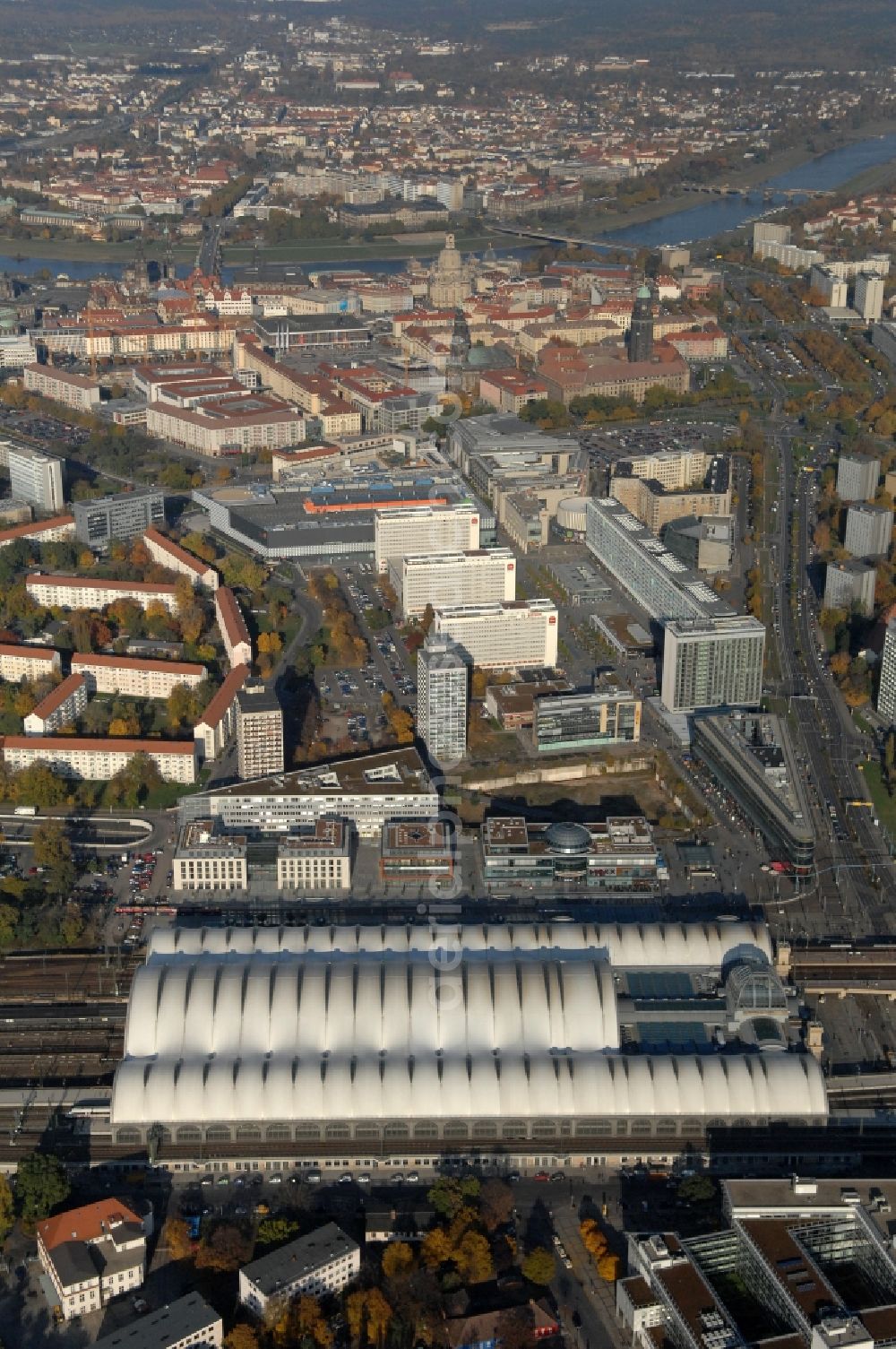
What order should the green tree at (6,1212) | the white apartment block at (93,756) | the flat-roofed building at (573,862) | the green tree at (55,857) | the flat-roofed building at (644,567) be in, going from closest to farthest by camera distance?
the green tree at (6,1212) < the green tree at (55,857) < the flat-roofed building at (573,862) < the white apartment block at (93,756) < the flat-roofed building at (644,567)

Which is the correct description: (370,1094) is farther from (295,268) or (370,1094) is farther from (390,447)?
(295,268)

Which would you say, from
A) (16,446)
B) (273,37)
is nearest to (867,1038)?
(16,446)

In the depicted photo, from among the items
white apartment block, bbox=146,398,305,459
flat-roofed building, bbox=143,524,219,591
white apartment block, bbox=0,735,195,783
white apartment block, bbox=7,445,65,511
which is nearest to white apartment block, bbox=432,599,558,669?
white apartment block, bbox=0,735,195,783

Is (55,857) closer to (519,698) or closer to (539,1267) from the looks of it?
(519,698)

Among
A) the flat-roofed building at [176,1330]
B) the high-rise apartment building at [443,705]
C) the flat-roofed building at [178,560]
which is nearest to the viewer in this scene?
the flat-roofed building at [176,1330]

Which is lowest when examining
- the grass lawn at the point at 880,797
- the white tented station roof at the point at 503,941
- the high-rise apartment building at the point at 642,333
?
the grass lawn at the point at 880,797

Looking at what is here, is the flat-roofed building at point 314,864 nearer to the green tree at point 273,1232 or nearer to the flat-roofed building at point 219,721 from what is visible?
the flat-roofed building at point 219,721

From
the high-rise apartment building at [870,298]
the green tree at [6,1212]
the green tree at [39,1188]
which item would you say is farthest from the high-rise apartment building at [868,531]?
the green tree at [6,1212]

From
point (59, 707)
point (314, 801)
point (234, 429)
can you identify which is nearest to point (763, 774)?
point (314, 801)
